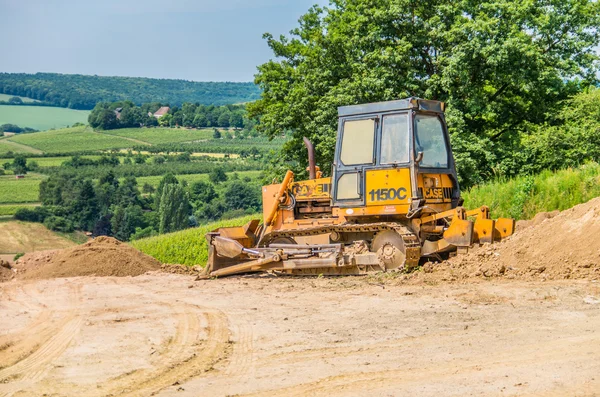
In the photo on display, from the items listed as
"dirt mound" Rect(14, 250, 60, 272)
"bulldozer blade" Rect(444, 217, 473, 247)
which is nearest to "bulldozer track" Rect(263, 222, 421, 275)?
"bulldozer blade" Rect(444, 217, 473, 247)

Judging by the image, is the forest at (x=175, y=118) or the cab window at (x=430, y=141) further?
the forest at (x=175, y=118)

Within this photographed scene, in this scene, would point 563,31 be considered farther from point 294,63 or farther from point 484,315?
point 484,315

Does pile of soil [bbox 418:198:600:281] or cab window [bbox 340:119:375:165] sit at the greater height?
cab window [bbox 340:119:375:165]

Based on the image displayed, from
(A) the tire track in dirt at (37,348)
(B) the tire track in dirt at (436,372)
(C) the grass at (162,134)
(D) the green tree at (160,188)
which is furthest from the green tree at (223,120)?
(B) the tire track in dirt at (436,372)

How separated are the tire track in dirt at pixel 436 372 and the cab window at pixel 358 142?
21.8ft

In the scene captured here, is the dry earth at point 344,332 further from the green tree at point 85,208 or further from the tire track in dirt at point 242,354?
the green tree at point 85,208

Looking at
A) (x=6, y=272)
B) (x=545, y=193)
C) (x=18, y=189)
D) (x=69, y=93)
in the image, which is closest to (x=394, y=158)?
(x=545, y=193)

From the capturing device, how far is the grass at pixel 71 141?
12194 centimetres

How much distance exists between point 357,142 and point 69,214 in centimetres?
6524

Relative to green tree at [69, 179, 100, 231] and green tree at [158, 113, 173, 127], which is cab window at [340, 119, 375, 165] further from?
green tree at [158, 113, 173, 127]

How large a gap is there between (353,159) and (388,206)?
109cm

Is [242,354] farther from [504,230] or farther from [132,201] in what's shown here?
[132,201]

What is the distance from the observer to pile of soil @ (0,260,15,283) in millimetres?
19448

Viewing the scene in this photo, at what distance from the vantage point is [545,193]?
62.5 ft
